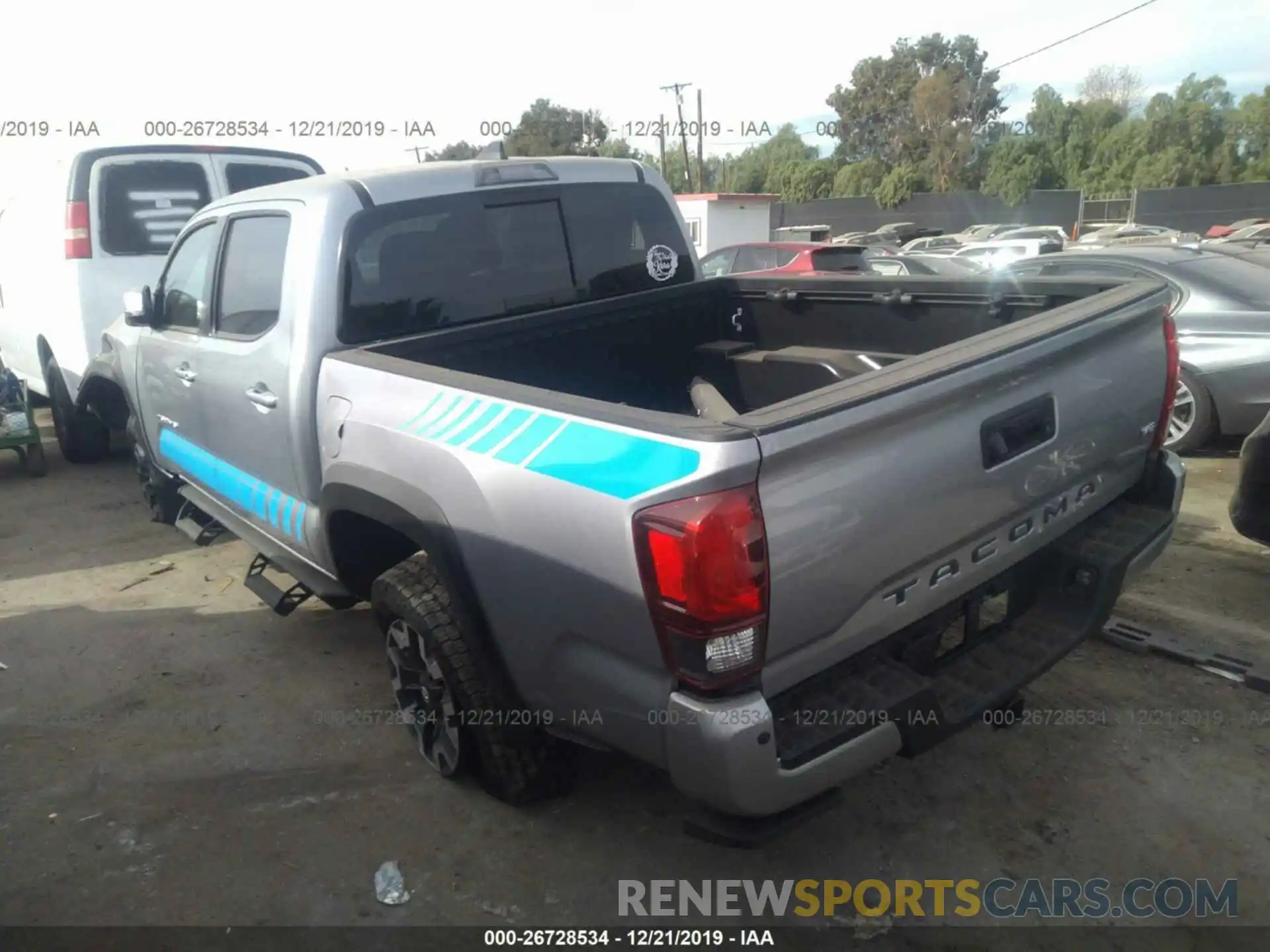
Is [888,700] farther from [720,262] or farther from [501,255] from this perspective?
[720,262]

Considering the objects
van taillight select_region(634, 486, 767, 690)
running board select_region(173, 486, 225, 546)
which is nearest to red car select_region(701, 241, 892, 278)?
running board select_region(173, 486, 225, 546)

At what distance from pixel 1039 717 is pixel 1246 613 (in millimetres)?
1479

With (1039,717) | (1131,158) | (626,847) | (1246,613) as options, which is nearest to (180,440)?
(626,847)

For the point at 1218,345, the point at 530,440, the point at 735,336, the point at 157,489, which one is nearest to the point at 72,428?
the point at 157,489

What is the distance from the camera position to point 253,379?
3664mm

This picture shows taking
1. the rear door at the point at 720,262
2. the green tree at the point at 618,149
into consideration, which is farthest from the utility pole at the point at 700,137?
the rear door at the point at 720,262

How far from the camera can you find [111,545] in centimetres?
582

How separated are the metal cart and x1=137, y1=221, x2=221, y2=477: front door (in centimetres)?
281

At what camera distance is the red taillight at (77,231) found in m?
6.70

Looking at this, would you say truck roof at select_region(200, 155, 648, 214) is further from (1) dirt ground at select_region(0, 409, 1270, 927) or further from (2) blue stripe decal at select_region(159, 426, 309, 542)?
(1) dirt ground at select_region(0, 409, 1270, 927)

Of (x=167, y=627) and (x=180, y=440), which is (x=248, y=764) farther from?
(x=180, y=440)

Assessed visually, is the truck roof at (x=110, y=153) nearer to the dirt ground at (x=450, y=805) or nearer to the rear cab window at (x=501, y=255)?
the dirt ground at (x=450, y=805)

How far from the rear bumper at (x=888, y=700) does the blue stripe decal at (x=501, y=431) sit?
76cm

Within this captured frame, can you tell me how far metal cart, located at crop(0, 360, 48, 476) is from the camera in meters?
7.18
